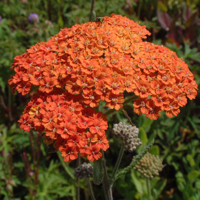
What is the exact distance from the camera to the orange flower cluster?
195 cm

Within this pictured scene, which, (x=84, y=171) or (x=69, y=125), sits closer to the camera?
(x=69, y=125)

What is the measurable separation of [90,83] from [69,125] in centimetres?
40

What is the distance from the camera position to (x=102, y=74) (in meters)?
2.17

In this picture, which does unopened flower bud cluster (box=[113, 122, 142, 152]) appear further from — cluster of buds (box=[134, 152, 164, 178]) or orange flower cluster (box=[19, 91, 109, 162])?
cluster of buds (box=[134, 152, 164, 178])

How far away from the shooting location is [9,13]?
5.07 m

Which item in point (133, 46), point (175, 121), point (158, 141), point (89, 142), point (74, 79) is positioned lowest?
point (158, 141)

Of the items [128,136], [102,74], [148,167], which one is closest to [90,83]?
[102,74]

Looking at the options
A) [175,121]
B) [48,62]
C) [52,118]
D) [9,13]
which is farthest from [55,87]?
[9,13]

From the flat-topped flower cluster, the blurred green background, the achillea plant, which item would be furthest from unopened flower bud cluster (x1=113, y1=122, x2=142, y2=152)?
the blurred green background

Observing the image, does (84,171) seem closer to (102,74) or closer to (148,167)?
(148,167)

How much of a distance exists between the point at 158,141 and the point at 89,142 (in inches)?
89.9

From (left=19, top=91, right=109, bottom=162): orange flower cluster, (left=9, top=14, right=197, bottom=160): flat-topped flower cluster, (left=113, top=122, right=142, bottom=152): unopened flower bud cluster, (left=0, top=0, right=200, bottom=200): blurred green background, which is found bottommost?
(left=0, top=0, right=200, bottom=200): blurred green background

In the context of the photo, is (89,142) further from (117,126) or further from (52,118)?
(117,126)

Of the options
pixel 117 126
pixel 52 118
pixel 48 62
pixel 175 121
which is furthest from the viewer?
pixel 175 121
